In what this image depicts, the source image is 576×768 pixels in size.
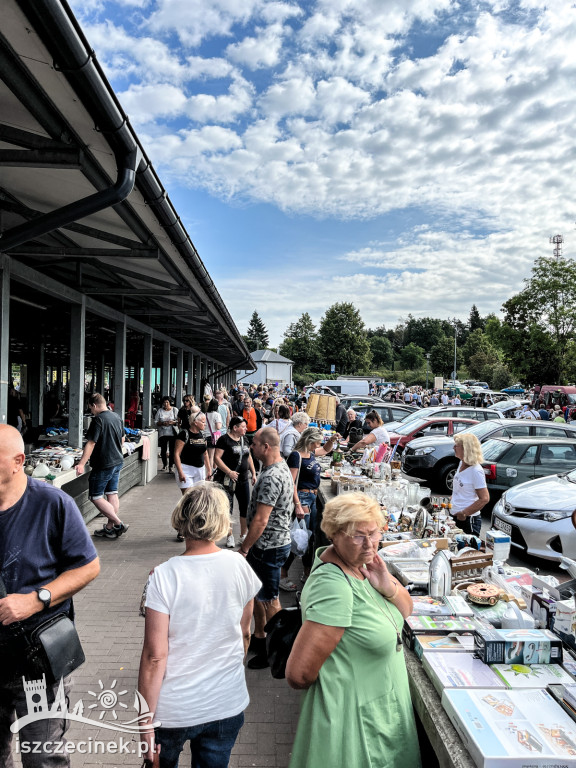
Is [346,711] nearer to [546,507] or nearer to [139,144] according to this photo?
[139,144]

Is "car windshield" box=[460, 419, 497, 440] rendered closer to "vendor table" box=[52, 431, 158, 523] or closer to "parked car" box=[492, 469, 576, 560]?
"parked car" box=[492, 469, 576, 560]

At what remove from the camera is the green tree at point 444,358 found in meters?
102

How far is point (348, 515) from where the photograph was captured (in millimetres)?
2246

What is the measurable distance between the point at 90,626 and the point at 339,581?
355 centimetres

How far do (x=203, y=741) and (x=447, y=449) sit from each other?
1008 centimetres

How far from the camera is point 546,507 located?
21.6 feet

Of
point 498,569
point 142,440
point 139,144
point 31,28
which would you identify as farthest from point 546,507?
point 142,440

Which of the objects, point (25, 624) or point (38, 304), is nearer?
point (25, 624)

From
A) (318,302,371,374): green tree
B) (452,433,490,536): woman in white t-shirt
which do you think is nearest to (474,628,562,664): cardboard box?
(452,433,490,536): woman in white t-shirt

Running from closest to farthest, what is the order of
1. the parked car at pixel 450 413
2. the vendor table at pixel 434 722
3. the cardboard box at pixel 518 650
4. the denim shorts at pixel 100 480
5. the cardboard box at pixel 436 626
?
the vendor table at pixel 434 722 < the cardboard box at pixel 518 650 < the cardboard box at pixel 436 626 < the denim shorts at pixel 100 480 < the parked car at pixel 450 413

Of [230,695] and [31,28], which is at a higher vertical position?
[31,28]

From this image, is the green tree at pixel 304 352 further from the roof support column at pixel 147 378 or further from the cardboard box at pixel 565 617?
the cardboard box at pixel 565 617

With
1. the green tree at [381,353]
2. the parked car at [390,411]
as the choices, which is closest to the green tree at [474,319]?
the green tree at [381,353]

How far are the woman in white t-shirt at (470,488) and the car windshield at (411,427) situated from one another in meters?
8.68
